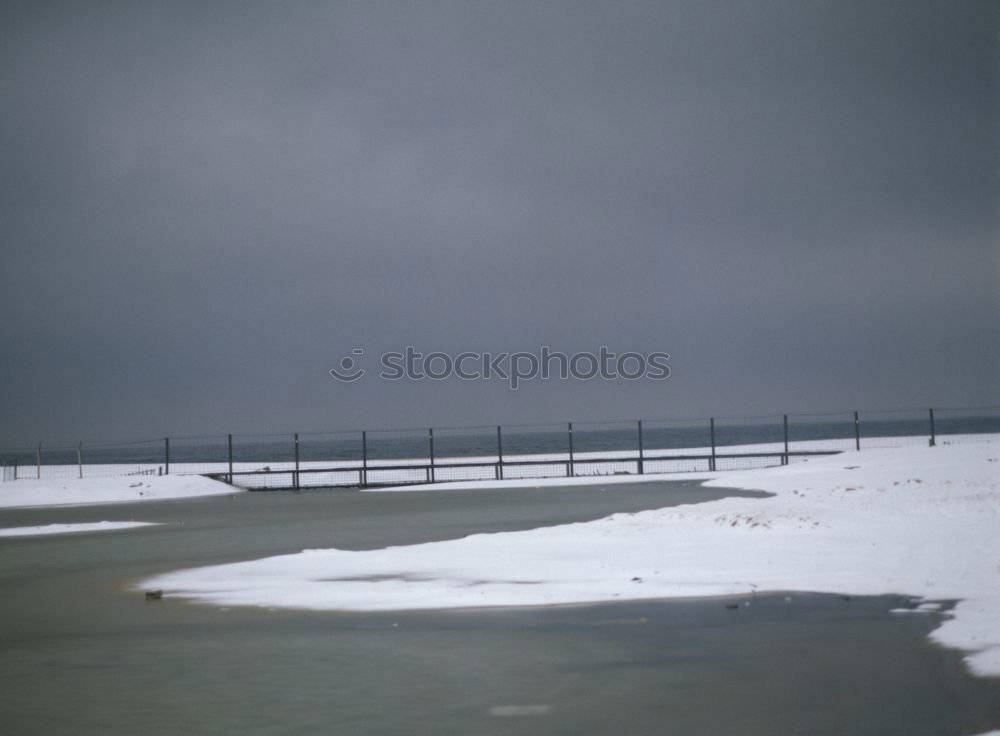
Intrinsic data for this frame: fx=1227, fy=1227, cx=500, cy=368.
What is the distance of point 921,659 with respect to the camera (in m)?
6.85

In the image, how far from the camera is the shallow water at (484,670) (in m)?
5.76

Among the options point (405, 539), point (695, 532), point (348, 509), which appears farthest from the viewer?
point (348, 509)

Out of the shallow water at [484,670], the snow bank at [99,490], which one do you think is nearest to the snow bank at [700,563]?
the shallow water at [484,670]

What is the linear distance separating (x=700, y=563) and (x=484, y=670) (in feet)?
15.6

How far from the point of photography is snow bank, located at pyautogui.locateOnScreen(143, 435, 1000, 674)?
9828 millimetres

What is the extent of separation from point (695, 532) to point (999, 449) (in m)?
12.9

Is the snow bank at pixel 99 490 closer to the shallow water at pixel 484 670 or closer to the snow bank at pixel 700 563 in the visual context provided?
the snow bank at pixel 700 563

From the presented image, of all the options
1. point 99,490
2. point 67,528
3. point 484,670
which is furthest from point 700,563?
point 99,490

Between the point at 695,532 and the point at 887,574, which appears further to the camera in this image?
the point at 695,532

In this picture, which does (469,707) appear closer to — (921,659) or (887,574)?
(921,659)

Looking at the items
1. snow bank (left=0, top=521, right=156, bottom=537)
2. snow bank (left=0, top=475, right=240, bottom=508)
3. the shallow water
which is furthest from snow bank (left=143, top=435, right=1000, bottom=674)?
snow bank (left=0, top=475, right=240, bottom=508)

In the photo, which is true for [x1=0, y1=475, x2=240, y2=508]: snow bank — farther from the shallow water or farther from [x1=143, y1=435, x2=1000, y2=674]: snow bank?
the shallow water

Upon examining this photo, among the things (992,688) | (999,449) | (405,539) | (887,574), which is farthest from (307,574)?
(999,449)

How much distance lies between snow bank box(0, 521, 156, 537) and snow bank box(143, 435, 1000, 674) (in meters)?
7.03
